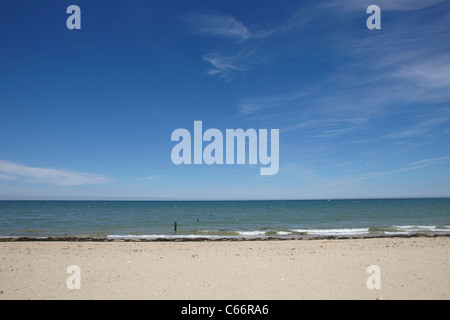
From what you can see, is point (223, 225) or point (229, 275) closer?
point (229, 275)

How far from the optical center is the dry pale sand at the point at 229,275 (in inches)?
339

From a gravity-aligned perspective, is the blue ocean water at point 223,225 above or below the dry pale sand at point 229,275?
below

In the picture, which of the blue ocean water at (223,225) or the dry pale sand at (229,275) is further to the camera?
the blue ocean water at (223,225)

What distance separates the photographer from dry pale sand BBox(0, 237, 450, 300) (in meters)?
8.60

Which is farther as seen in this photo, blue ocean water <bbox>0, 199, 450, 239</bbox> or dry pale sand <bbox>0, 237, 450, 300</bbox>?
blue ocean water <bbox>0, 199, 450, 239</bbox>

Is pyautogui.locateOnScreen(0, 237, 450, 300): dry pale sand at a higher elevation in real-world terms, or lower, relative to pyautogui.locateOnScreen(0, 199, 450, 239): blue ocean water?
higher

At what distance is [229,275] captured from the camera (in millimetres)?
10812

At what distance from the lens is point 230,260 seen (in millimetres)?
13773

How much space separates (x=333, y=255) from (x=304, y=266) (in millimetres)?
3800

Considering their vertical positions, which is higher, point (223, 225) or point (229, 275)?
point (229, 275)
